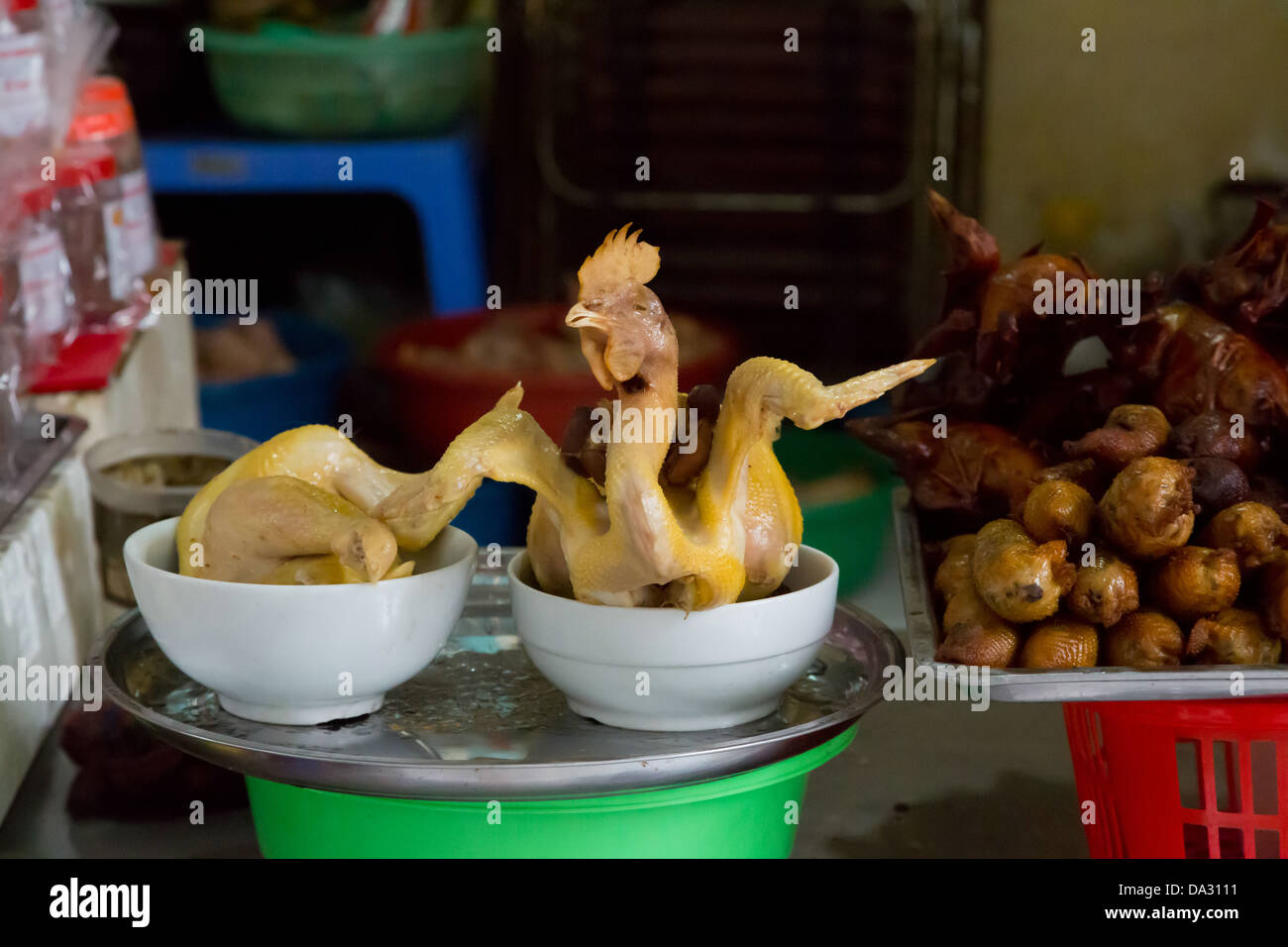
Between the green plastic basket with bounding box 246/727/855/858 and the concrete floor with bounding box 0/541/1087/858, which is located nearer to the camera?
the green plastic basket with bounding box 246/727/855/858

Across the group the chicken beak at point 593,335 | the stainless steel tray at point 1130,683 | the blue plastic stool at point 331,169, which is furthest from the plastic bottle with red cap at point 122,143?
the stainless steel tray at point 1130,683

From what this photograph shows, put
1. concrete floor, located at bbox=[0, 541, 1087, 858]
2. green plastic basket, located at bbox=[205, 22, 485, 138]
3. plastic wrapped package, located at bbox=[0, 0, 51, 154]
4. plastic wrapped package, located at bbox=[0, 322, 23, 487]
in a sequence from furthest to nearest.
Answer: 1. green plastic basket, located at bbox=[205, 22, 485, 138]
2. plastic wrapped package, located at bbox=[0, 0, 51, 154]
3. plastic wrapped package, located at bbox=[0, 322, 23, 487]
4. concrete floor, located at bbox=[0, 541, 1087, 858]

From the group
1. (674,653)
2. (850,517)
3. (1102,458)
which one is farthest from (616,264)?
(850,517)

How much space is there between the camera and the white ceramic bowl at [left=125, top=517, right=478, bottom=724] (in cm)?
74

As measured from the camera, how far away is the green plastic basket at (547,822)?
2.39 ft

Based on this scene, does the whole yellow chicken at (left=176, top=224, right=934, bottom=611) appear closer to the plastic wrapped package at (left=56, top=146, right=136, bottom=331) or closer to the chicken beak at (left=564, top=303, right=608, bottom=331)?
the chicken beak at (left=564, top=303, right=608, bottom=331)

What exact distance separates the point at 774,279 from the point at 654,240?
0.69 ft

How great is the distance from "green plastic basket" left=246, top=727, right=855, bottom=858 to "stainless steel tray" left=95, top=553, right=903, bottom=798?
0.01 meters

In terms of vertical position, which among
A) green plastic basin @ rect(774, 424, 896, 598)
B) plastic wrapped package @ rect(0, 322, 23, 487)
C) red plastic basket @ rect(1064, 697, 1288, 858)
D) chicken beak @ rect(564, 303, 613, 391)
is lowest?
green plastic basin @ rect(774, 424, 896, 598)

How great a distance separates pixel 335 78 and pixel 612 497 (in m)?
1.69

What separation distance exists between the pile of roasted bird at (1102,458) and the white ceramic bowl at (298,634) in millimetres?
271

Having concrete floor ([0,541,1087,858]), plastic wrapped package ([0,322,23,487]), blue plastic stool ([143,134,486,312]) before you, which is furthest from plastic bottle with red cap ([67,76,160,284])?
blue plastic stool ([143,134,486,312])

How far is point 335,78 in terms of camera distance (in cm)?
223
